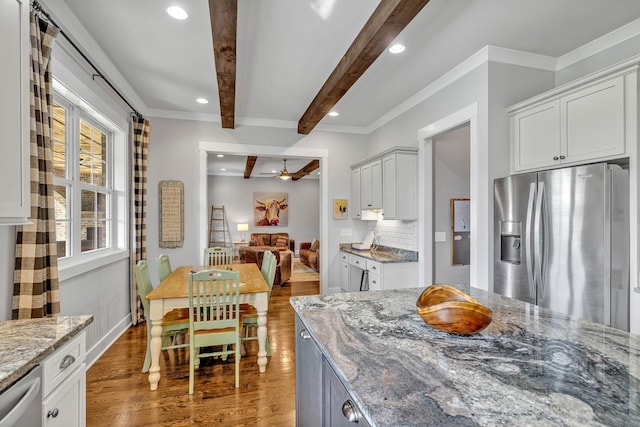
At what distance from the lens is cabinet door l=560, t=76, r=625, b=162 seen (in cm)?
207

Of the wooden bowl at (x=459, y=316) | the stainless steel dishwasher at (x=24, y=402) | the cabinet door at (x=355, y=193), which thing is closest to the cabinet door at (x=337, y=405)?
the wooden bowl at (x=459, y=316)

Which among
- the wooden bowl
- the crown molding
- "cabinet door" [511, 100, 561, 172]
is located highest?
the crown molding

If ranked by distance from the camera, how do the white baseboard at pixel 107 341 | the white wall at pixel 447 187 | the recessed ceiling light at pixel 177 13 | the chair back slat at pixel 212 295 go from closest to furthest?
the recessed ceiling light at pixel 177 13 → the chair back slat at pixel 212 295 → the white baseboard at pixel 107 341 → the white wall at pixel 447 187

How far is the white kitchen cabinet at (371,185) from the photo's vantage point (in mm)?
4207

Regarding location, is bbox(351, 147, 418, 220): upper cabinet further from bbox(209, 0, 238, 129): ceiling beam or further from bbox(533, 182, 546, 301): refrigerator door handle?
bbox(209, 0, 238, 129): ceiling beam

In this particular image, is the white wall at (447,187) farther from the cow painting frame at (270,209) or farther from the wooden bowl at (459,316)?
the cow painting frame at (270,209)

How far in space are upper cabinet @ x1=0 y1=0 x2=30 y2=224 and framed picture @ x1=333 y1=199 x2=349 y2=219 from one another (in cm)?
397

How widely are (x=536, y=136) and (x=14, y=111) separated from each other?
3378 millimetres

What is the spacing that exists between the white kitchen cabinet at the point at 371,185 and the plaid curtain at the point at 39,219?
3.39 meters

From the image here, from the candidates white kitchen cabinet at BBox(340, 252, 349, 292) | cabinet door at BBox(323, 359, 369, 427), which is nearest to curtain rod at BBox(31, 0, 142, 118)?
cabinet door at BBox(323, 359, 369, 427)

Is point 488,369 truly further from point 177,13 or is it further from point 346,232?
point 346,232

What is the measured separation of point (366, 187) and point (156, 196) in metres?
2.99

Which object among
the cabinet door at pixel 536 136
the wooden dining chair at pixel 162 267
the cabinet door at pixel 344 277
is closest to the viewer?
the cabinet door at pixel 536 136

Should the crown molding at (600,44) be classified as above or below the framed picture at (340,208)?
above
